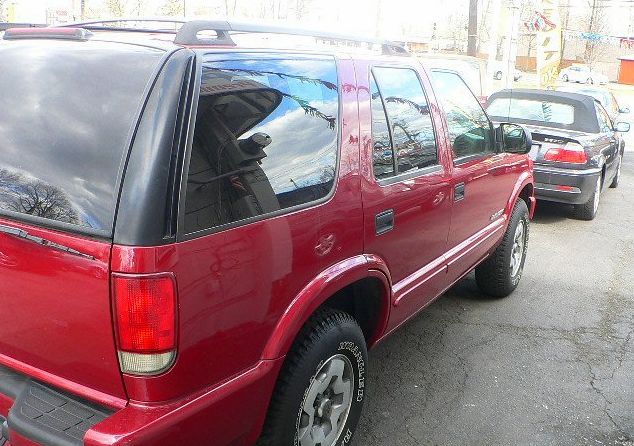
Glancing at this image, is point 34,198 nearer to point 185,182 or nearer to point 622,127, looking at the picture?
point 185,182

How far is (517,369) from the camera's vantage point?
3.88m

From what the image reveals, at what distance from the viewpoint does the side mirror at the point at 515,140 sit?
454 centimetres

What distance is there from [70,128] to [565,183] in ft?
22.5

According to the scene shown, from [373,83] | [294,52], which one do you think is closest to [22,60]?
[294,52]

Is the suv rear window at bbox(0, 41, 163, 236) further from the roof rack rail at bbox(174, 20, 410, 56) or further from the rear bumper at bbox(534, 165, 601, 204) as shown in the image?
the rear bumper at bbox(534, 165, 601, 204)

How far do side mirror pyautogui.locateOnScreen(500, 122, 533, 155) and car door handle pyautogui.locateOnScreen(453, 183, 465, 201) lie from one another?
1012 millimetres

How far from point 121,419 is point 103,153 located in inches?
32.3

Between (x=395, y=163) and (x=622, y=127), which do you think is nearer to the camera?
(x=395, y=163)

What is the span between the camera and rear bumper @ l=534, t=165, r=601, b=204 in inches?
295

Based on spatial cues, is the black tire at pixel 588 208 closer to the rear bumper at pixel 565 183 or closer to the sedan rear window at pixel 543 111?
Answer: the rear bumper at pixel 565 183

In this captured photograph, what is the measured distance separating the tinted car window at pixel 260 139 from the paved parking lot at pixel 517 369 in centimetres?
153

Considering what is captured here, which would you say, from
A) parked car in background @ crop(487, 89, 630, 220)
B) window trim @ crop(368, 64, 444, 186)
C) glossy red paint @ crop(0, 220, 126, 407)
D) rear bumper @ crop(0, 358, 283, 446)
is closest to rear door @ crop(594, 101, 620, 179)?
parked car in background @ crop(487, 89, 630, 220)

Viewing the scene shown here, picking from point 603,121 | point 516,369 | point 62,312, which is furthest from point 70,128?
point 603,121

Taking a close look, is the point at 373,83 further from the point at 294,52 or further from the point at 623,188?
the point at 623,188
